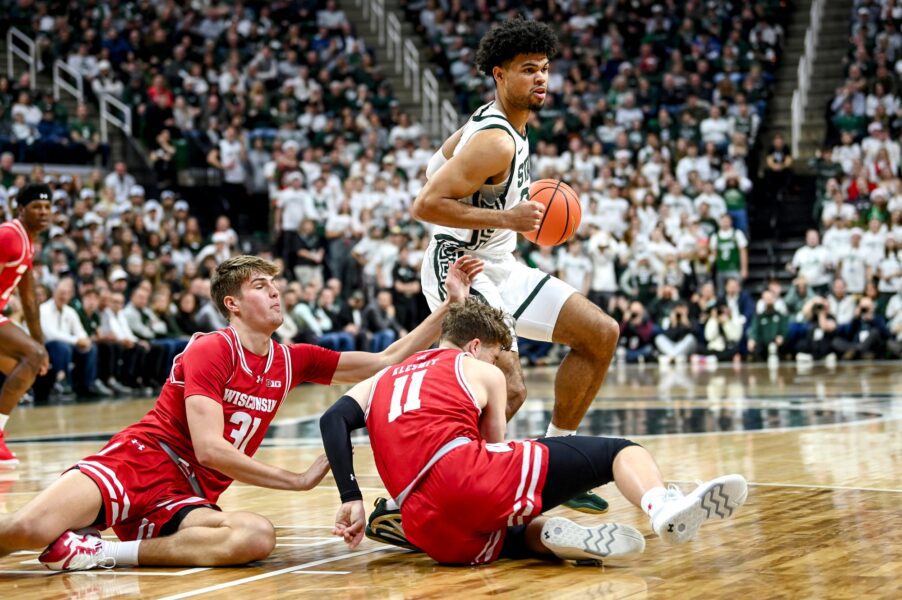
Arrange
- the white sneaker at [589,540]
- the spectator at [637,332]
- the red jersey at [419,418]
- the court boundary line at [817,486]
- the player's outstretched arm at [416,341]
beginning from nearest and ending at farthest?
1. the white sneaker at [589,540]
2. the red jersey at [419,418]
3. the player's outstretched arm at [416,341]
4. the court boundary line at [817,486]
5. the spectator at [637,332]

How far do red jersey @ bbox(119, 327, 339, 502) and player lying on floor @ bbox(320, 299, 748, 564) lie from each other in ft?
1.72

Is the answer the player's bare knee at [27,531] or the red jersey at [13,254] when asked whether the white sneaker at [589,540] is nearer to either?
the player's bare knee at [27,531]

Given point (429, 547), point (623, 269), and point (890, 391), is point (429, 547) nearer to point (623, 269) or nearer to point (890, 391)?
point (890, 391)

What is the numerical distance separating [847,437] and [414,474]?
16.8 feet

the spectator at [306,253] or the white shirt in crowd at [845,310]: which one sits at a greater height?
the spectator at [306,253]

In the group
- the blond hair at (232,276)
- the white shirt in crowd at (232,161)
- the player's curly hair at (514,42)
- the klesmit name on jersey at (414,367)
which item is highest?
the white shirt in crowd at (232,161)

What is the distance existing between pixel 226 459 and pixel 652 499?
173 centimetres

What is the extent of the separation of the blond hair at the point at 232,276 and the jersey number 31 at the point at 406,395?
3.04 ft

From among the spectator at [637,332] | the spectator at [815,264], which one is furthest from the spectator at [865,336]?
the spectator at [637,332]

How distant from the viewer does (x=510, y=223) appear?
20.0ft

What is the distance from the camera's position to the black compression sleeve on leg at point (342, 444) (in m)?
4.94

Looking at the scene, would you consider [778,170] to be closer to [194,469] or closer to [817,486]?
[817,486]

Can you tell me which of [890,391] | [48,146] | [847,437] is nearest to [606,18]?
[48,146]

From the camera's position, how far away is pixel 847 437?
902 centimetres
